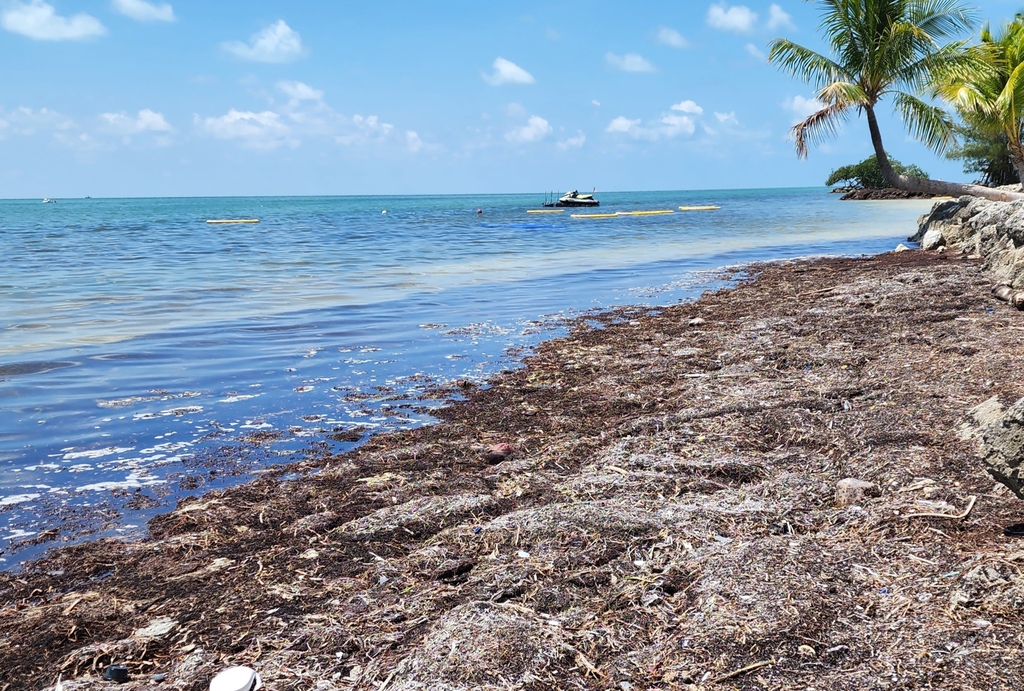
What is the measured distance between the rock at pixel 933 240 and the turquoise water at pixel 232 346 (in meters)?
2.23

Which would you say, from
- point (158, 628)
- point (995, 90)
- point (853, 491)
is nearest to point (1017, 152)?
point (995, 90)

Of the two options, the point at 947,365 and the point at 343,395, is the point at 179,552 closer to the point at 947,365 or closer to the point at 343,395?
the point at 343,395

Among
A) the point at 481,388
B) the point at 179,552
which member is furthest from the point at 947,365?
the point at 179,552

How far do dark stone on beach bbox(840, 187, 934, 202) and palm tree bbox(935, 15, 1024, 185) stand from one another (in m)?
40.6

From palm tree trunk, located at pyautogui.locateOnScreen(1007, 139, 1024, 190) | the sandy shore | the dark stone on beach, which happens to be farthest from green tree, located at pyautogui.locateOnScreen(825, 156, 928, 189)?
the sandy shore

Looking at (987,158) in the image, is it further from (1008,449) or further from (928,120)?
(1008,449)

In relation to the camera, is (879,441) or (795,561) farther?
(879,441)

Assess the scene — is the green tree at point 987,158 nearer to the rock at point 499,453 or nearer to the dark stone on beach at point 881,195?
the dark stone on beach at point 881,195

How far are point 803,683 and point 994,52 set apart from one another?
27.1 m

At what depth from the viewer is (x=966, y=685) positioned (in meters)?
2.61

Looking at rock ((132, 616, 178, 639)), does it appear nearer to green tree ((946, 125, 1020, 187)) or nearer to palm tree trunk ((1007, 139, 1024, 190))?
palm tree trunk ((1007, 139, 1024, 190))

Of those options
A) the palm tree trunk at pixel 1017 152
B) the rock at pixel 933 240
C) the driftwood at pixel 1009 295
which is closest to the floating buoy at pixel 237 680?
the driftwood at pixel 1009 295

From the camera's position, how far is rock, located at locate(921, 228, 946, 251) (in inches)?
760

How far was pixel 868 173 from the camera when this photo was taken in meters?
86.6
